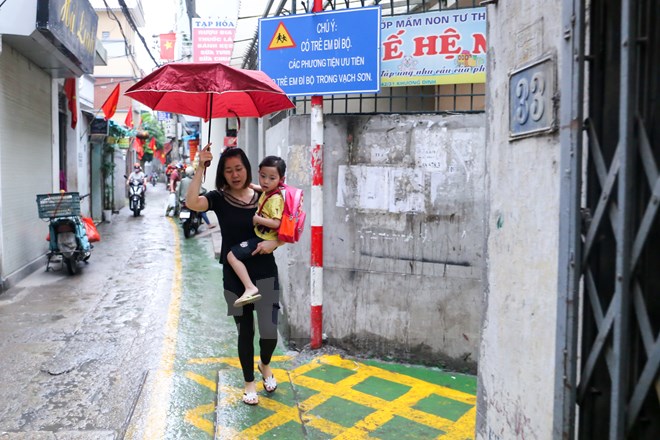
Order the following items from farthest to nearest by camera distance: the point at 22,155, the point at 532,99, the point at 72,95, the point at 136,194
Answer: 1. the point at 136,194
2. the point at 72,95
3. the point at 22,155
4. the point at 532,99

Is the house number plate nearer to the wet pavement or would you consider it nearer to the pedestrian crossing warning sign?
the wet pavement

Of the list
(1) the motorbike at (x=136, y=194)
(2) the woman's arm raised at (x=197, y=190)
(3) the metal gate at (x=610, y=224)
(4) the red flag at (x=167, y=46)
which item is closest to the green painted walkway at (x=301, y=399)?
(2) the woman's arm raised at (x=197, y=190)

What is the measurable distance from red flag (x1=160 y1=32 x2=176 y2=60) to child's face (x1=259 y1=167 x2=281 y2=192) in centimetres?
1931

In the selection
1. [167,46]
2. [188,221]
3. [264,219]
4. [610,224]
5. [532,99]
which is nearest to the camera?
[610,224]

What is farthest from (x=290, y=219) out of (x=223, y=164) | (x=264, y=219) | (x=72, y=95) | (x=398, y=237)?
(x=72, y=95)

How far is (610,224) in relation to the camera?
1.95 meters

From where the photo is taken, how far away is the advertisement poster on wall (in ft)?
15.7

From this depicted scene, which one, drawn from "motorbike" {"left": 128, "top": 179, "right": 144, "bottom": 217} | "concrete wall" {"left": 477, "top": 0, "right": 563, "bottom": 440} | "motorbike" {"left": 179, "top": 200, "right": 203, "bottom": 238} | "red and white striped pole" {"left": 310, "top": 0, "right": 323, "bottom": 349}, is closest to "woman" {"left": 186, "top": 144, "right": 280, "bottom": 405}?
"red and white striped pole" {"left": 310, "top": 0, "right": 323, "bottom": 349}

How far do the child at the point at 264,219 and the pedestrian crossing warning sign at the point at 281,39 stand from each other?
56.8 inches

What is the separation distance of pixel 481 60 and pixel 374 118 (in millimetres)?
1064

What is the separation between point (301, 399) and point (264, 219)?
4.57 feet

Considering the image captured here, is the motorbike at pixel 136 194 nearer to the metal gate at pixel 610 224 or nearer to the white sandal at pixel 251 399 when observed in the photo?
the white sandal at pixel 251 399

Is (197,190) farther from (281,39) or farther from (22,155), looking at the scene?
(22,155)

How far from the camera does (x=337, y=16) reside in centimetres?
471
